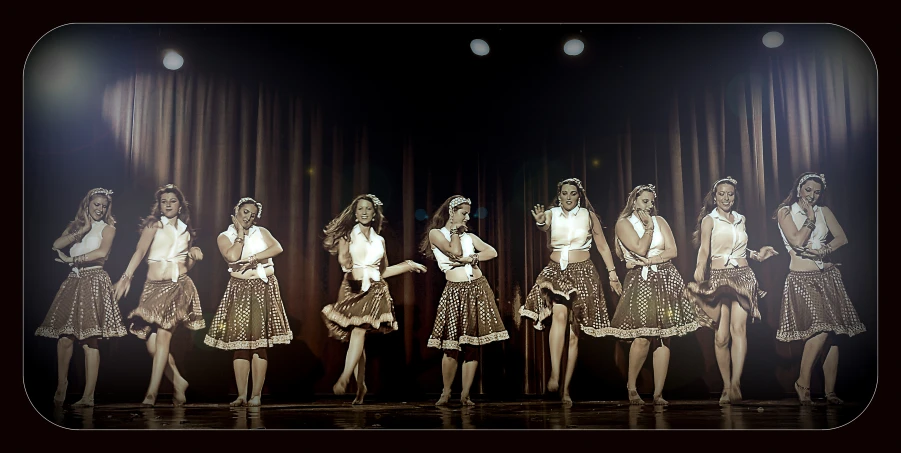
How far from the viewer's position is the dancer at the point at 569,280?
5.77 m

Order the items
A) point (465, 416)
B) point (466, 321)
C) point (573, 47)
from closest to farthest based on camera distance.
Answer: point (465, 416) → point (466, 321) → point (573, 47)

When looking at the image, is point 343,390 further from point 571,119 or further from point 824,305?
point 824,305

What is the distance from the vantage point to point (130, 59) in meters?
5.90

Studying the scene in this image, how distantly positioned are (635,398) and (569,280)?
0.85m

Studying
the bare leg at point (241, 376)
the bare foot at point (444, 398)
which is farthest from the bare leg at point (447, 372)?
the bare leg at point (241, 376)

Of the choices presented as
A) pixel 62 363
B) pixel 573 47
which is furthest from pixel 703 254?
pixel 62 363

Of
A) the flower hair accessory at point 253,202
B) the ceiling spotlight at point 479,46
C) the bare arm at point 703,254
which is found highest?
the ceiling spotlight at point 479,46

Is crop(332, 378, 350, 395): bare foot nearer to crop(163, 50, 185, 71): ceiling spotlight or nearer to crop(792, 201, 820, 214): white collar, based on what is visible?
crop(163, 50, 185, 71): ceiling spotlight

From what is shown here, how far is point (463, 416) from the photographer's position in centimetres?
554

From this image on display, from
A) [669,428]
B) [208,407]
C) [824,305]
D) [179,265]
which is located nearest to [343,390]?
[208,407]

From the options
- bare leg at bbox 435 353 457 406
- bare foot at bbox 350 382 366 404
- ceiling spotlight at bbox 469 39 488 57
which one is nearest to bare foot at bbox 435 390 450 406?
bare leg at bbox 435 353 457 406

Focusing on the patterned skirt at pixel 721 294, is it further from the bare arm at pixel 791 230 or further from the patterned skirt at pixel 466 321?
the patterned skirt at pixel 466 321

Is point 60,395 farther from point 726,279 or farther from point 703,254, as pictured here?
point 726,279

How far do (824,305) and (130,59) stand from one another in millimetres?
4729
